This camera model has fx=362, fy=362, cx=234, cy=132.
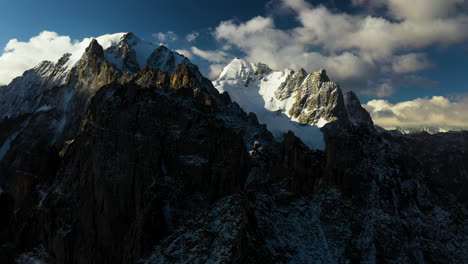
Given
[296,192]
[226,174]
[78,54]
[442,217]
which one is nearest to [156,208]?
[226,174]

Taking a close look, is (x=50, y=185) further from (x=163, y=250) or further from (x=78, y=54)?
(x=78, y=54)

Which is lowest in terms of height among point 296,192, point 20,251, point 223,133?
point 20,251

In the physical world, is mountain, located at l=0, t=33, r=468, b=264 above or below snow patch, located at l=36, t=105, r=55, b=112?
below

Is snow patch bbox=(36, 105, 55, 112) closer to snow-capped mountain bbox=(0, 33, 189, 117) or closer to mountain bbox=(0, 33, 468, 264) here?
snow-capped mountain bbox=(0, 33, 189, 117)

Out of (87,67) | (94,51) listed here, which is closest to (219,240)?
(87,67)

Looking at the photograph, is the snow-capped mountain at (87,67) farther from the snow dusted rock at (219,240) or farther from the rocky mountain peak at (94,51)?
the snow dusted rock at (219,240)

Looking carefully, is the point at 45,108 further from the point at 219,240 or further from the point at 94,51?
the point at 219,240

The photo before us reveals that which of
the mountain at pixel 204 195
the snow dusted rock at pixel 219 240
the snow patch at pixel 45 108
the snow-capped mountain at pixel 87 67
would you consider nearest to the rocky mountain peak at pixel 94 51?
the snow-capped mountain at pixel 87 67

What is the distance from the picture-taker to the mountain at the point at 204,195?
31.9 metres

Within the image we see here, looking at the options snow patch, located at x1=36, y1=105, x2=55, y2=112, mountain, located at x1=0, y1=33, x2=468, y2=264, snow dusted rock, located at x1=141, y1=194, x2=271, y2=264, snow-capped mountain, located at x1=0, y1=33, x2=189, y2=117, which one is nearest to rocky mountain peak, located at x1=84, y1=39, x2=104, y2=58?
snow-capped mountain, located at x1=0, y1=33, x2=189, y2=117

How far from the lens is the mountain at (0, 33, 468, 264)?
31859 mm

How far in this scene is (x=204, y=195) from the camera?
60.4 m

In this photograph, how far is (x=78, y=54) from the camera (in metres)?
172

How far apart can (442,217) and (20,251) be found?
A: 237 ft
